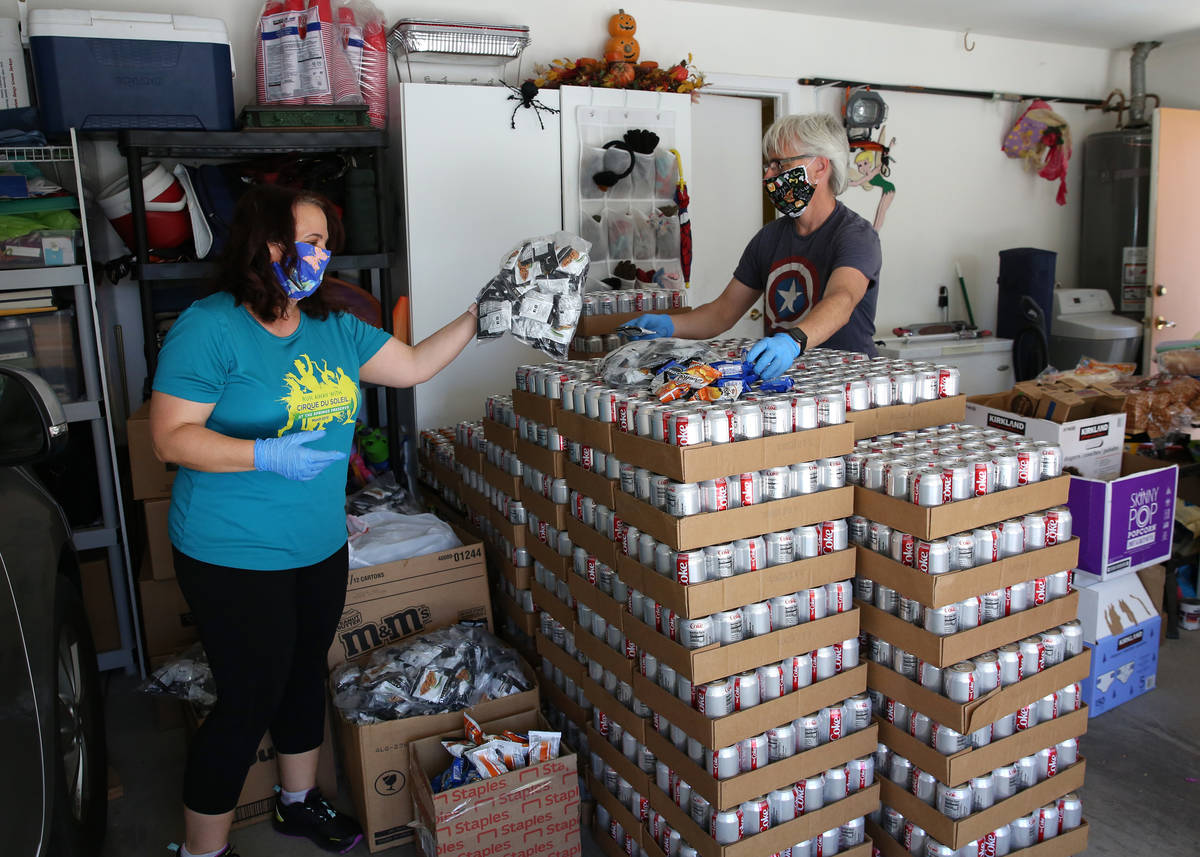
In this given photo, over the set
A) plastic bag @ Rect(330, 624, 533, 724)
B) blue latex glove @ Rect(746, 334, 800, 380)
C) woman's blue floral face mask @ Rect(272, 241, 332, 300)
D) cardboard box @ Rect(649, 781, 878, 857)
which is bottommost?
cardboard box @ Rect(649, 781, 878, 857)

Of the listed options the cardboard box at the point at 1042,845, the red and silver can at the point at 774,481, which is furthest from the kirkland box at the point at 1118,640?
the red and silver can at the point at 774,481

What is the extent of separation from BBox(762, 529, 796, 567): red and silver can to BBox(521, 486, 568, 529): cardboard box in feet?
2.19

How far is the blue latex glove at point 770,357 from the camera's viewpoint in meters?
2.05

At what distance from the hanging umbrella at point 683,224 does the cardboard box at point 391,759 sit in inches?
109

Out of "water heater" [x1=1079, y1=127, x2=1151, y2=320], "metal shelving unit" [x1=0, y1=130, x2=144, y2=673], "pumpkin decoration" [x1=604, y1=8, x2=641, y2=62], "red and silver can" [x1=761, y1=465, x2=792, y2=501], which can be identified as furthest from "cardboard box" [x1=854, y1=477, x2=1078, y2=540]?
"water heater" [x1=1079, y1=127, x2=1151, y2=320]

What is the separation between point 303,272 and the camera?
6.44 feet

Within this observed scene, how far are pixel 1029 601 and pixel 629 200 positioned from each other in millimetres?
2941

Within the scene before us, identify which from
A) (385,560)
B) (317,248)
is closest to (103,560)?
(385,560)

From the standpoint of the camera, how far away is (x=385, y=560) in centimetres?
274

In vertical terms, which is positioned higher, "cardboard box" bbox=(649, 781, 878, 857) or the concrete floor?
"cardboard box" bbox=(649, 781, 878, 857)

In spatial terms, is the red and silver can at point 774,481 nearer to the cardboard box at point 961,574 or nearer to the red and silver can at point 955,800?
the cardboard box at point 961,574

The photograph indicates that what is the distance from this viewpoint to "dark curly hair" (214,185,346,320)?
1.91 meters

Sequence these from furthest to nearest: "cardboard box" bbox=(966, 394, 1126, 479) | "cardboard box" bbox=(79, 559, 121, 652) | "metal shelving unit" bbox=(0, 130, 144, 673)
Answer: "cardboard box" bbox=(79, 559, 121, 652)
"cardboard box" bbox=(966, 394, 1126, 479)
"metal shelving unit" bbox=(0, 130, 144, 673)

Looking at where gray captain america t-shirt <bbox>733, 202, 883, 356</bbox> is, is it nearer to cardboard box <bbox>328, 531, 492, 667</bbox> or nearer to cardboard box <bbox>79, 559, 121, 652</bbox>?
cardboard box <bbox>328, 531, 492, 667</bbox>
